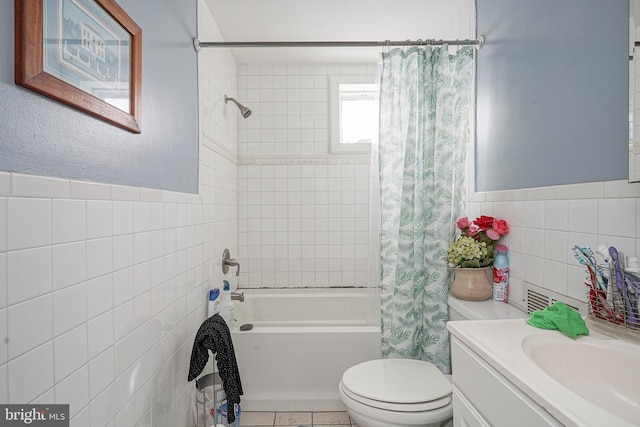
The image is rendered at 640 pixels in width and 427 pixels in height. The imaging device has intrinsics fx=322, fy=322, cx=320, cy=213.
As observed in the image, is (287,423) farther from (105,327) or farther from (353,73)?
(353,73)

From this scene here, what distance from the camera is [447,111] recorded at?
65.7 inches

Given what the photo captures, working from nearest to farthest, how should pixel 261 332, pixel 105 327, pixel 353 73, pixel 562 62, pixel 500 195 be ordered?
pixel 105 327, pixel 562 62, pixel 500 195, pixel 261 332, pixel 353 73

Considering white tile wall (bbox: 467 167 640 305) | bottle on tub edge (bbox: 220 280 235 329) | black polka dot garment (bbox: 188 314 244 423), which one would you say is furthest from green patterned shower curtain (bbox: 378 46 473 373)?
bottle on tub edge (bbox: 220 280 235 329)

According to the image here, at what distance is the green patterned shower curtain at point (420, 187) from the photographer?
65.3 inches

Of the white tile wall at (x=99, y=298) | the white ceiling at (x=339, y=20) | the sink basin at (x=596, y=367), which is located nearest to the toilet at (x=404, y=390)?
the sink basin at (x=596, y=367)

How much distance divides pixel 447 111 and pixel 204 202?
56.9 inches

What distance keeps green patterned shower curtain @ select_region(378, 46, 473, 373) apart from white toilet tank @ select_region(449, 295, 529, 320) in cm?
6

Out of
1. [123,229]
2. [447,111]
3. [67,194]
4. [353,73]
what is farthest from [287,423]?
[353,73]

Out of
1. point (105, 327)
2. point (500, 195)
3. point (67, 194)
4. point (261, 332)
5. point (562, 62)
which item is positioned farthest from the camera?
point (261, 332)

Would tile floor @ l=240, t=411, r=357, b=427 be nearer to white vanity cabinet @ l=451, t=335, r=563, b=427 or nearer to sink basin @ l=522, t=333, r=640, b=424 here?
white vanity cabinet @ l=451, t=335, r=563, b=427

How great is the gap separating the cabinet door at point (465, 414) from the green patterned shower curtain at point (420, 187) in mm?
688

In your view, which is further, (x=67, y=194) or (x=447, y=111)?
(x=447, y=111)

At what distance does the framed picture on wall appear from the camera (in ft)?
2.30

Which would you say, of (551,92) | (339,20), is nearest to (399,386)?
(551,92)
